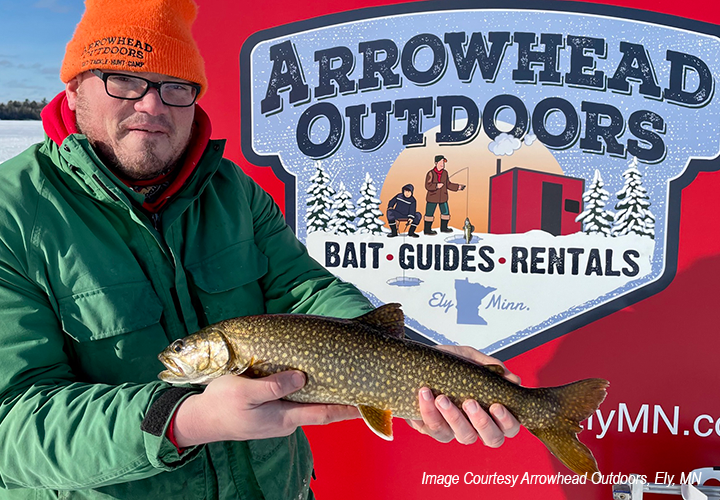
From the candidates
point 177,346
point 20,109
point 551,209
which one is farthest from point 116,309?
point 20,109

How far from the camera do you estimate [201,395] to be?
1472 millimetres

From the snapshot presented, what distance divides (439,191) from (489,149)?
0.32 metres

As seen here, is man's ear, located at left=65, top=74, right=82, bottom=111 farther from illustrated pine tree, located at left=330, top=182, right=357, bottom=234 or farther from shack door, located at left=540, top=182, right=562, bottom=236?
shack door, located at left=540, top=182, right=562, bottom=236

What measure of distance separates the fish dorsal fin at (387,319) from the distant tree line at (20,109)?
268 cm

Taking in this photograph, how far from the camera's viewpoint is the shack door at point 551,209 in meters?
2.83

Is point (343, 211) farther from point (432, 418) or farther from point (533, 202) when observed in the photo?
point (432, 418)

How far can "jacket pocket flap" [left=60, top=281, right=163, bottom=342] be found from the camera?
159cm

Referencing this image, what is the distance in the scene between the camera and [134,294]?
5.54 ft

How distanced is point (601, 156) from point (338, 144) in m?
1.33

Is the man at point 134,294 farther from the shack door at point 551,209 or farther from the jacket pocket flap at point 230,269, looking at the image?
the shack door at point 551,209

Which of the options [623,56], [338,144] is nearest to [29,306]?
[338,144]

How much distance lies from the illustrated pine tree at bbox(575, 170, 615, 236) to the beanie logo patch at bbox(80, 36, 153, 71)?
6.91 ft

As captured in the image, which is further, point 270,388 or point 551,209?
point 551,209

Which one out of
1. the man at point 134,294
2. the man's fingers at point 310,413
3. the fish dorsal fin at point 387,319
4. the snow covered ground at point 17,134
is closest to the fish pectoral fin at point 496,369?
the man at point 134,294
